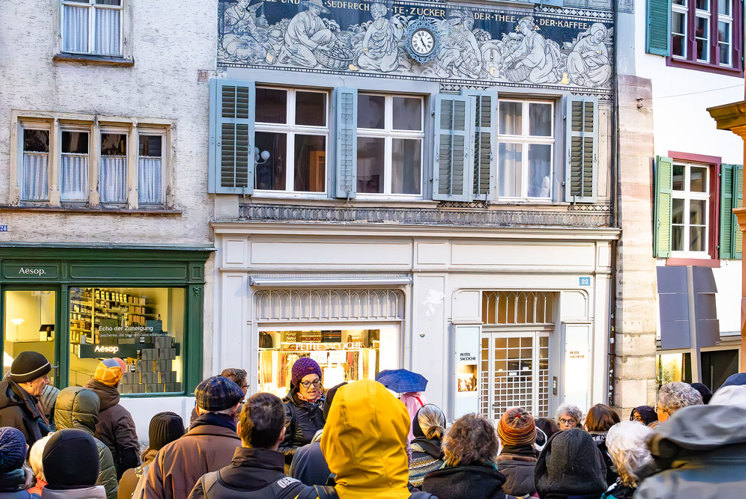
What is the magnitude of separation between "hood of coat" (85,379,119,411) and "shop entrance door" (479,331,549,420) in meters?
9.10

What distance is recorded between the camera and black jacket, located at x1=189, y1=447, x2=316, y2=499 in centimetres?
396

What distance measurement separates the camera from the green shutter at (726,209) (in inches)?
677

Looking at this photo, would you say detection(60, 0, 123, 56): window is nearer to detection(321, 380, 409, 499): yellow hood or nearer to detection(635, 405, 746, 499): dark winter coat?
detection(321, 380, 409, 499): yellow hood

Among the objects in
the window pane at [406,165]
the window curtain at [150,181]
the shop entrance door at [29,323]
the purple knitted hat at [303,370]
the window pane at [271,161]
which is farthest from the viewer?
the window pane at [406,165]

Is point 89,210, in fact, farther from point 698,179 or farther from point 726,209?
point 726,209

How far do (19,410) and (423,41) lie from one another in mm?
9826

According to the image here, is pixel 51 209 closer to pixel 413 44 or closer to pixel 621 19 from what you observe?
pixel 413 44

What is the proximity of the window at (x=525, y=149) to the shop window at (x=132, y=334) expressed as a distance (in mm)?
6062

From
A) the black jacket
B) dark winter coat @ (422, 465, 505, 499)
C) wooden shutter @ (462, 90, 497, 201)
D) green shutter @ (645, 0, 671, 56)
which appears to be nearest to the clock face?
wooden shutter @ (462, 90, 497, 201)

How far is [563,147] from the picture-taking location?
16125 mm

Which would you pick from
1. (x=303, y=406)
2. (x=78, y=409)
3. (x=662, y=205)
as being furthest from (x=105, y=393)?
(x=662, y=205)

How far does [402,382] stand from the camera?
10.6 metres

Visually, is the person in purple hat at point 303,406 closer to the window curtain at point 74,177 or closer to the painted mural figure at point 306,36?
the window curtain at point 74,177

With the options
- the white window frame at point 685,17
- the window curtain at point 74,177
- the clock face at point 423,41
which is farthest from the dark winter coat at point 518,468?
the white window frame at point 685,17
